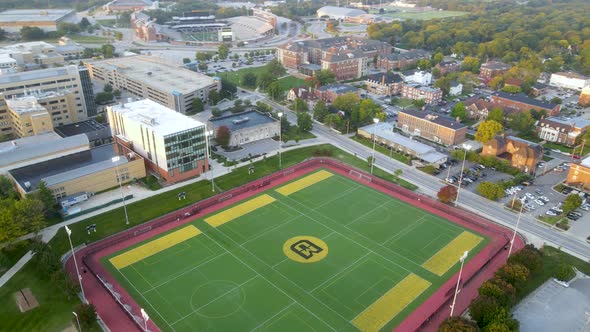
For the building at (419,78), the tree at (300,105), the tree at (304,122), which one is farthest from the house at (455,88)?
the tree at (304,122)

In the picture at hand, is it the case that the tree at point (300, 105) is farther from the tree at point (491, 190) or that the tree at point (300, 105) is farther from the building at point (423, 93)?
the tree at point (491, 190)

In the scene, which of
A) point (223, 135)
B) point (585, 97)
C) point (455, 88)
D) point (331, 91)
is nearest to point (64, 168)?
point (223, 135)

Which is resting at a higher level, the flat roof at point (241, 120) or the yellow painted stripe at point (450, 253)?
the flat roof at point (241, 120)

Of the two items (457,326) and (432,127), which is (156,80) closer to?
(432,127)

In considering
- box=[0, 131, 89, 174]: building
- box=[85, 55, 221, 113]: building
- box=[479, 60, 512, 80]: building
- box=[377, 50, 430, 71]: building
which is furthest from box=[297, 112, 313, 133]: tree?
box=[479, 60, 512, 80]: building

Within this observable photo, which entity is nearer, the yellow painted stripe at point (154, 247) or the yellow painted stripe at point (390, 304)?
the yellow painted stripe at point (390, 304)

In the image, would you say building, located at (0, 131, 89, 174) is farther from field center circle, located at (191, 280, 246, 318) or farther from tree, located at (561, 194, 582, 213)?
tree, located at (561, 194, 582, 213)

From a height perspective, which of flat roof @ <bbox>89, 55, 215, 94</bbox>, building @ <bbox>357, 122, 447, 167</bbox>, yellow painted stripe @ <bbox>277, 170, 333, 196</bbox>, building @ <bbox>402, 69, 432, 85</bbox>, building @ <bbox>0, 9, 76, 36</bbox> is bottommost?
yellow painted stripe @ <bbox>277, 170, 333, 196</bbox>

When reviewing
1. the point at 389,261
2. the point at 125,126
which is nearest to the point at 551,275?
the point at 389,261
